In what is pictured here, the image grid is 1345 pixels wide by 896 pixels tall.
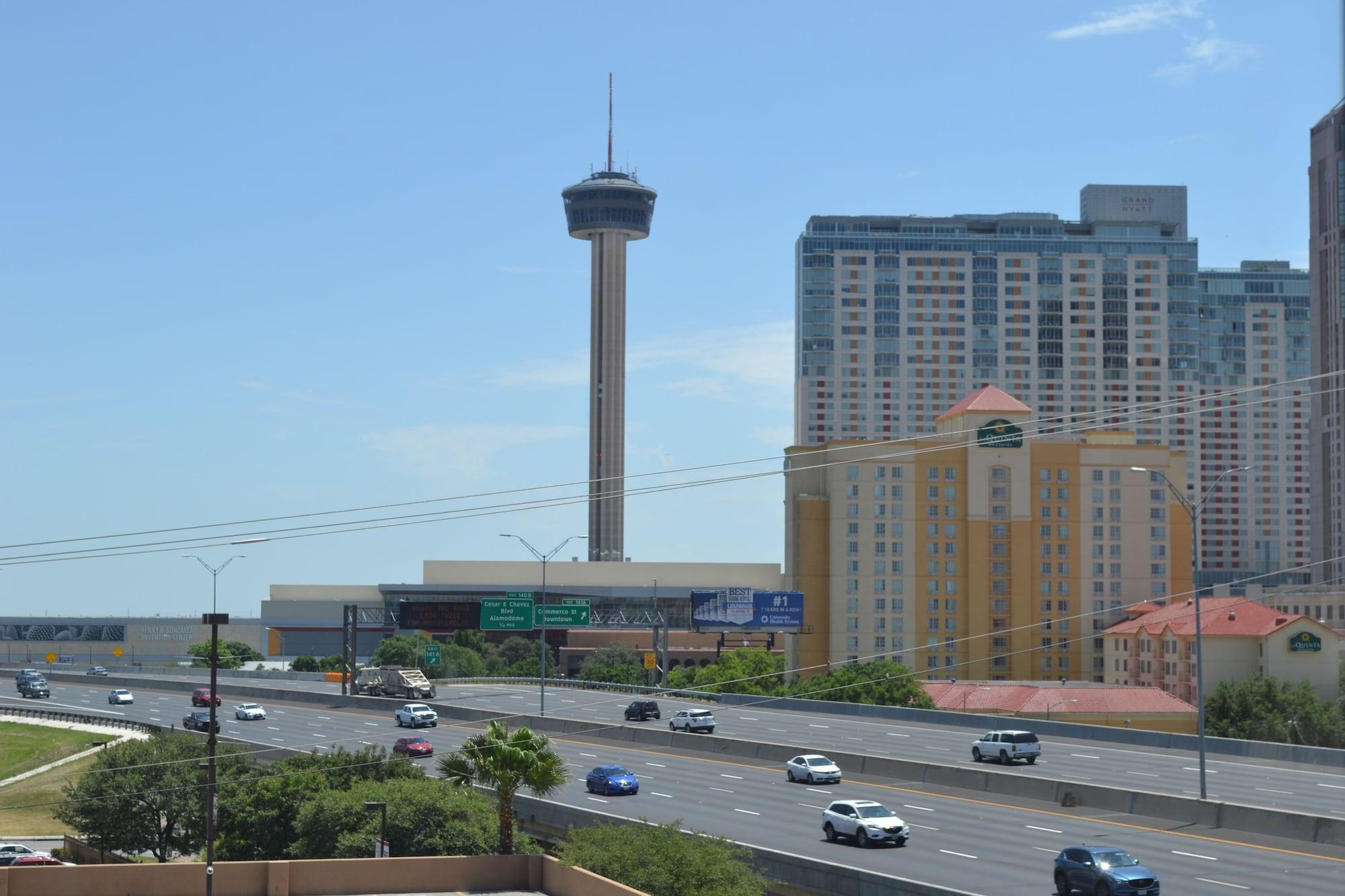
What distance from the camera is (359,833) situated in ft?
145

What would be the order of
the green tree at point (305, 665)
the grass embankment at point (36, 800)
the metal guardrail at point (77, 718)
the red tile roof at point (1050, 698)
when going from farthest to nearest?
the green tree at point (305, 665) → the red tile roof at point (1050, 698) → the metal guardrail at point (77, 718) → the grass embankment at point (36, 800)

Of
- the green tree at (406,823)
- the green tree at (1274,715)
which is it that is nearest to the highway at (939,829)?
the green tree at (406,823)

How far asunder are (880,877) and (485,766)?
10933 mm

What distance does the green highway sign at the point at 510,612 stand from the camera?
122m

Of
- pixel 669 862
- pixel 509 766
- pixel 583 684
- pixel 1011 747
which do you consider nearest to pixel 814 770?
pixel 1011 747

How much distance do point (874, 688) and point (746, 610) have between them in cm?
2118

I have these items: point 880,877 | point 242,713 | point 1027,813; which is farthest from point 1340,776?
point 242,713

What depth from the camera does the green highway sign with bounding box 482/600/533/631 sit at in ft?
400

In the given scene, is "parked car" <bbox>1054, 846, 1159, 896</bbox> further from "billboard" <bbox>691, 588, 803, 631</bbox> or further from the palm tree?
"billboard" <bbox>691, 588, 803, 631</bbox>

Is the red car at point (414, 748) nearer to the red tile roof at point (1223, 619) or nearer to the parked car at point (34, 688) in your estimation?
the parked car at point (34, 688)

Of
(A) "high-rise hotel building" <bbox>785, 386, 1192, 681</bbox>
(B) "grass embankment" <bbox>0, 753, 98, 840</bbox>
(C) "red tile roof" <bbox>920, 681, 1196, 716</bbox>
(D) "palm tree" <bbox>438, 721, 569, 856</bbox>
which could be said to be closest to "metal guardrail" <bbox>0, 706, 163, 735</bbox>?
(B) "grass embankment" <bbox>0, 753, 98, 840</bbox>

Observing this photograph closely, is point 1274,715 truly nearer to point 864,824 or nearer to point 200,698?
point 200,698

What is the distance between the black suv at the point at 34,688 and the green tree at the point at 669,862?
3503 inches

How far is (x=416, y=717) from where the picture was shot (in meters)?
81.4
